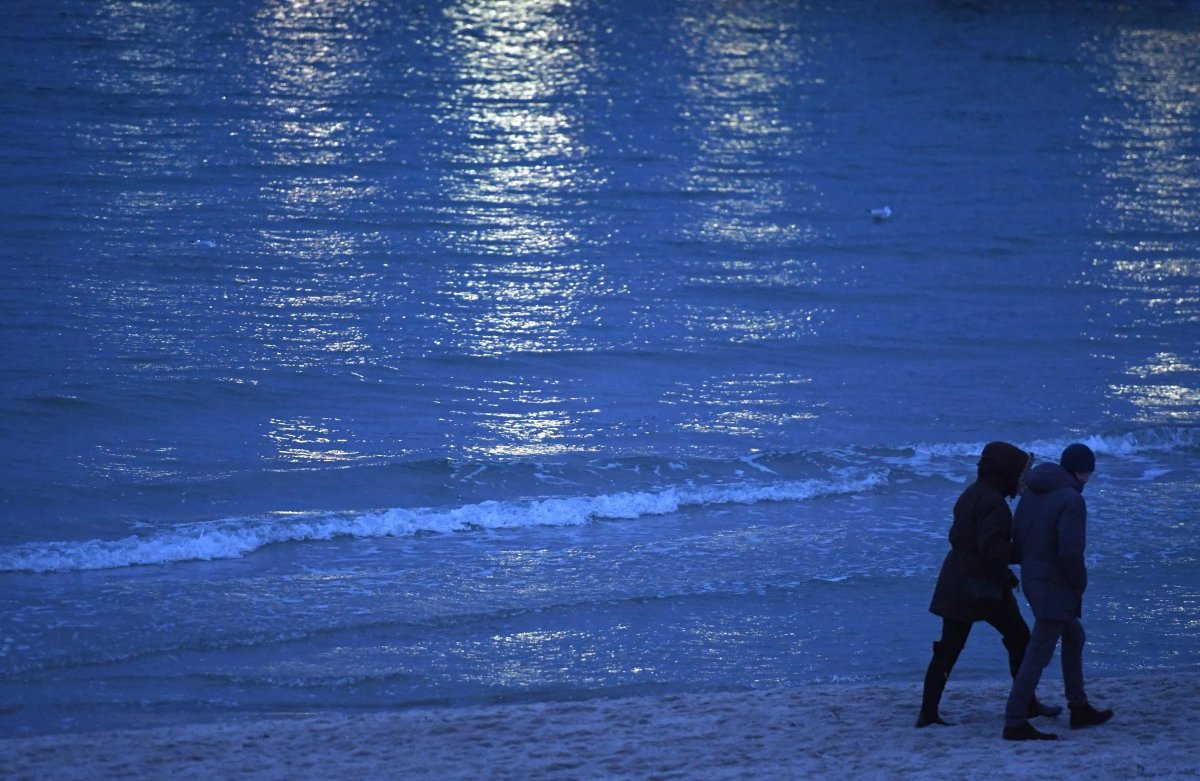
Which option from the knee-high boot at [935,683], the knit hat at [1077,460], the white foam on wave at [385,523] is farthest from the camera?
the white foam on wave at [385,523]

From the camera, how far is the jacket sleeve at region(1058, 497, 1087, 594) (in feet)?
20.0

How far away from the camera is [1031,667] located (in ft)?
20.9

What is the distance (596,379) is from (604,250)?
6.34m

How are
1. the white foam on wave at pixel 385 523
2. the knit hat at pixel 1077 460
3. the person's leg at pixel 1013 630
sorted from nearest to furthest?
the knit hat at pixel 1077 460
the person's leg at pixel 1013 630
the white foam on wave at pixel 385 523

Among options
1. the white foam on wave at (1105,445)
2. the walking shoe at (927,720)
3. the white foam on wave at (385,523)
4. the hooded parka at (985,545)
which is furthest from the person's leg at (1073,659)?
the white foam on wave at (1105,445)

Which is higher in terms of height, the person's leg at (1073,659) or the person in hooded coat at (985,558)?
the person in hooded coat at (985,558)

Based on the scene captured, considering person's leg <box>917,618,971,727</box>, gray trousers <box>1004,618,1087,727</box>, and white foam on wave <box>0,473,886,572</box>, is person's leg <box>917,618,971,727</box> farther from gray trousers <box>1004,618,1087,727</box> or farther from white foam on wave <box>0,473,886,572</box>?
white foam on wave <box>0,473,886,572</box>

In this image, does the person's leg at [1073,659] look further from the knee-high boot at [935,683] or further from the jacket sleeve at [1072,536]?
the knee-high boot at [935,683]

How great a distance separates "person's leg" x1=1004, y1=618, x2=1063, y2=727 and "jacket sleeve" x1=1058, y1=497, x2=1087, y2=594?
0.94 ft

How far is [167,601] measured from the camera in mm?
9367

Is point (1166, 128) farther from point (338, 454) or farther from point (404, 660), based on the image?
point (404, 660)

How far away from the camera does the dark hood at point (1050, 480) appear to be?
20.2 ft

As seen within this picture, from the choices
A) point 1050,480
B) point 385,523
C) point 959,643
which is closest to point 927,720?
point 959,643

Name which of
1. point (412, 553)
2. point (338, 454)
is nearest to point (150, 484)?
point (338, 454)
